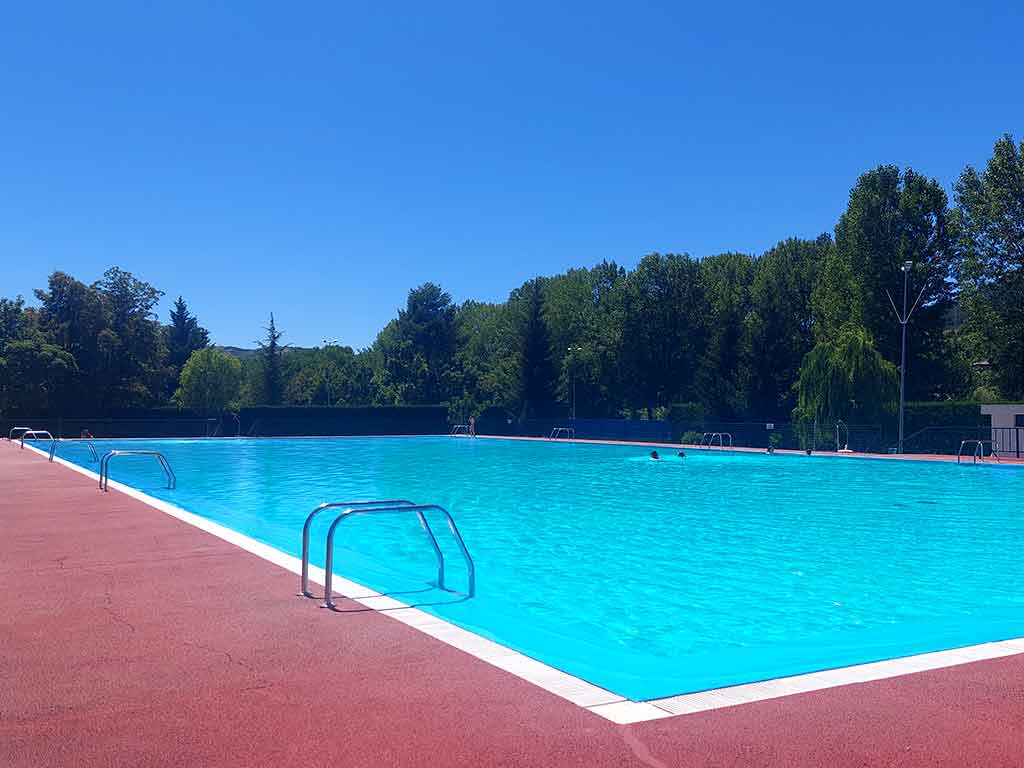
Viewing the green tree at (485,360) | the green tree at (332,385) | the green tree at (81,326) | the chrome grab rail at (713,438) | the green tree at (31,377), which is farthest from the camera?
the green tree at (332,385)

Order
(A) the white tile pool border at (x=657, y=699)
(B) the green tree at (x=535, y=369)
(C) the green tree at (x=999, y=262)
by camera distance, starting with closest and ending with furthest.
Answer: (A) the white tile pool border at (x=657, y=699)
(C) the green tree at (x=999, y=262)
(B) the green tree at (x=535, y=369)

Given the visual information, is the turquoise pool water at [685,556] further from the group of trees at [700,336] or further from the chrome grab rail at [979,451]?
the group of trees at [700,336]

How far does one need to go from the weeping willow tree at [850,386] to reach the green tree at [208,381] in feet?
138

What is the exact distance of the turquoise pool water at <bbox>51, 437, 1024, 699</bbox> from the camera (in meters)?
7.88

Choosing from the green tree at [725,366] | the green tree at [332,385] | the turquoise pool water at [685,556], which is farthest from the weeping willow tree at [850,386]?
the green tree at [332,385]

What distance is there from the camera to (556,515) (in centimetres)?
1703

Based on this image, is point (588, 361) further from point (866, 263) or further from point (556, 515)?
point (556, 515)

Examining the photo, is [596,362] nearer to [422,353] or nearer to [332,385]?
[422,353]

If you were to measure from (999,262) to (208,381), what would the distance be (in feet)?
169

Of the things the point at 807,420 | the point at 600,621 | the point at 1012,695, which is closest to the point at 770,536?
the point at 600,621

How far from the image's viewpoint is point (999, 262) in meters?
43.1

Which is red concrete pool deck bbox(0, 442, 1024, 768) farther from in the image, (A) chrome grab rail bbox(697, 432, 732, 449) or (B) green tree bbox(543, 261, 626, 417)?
(B) green tree bbox(543, 261, 626, 417)

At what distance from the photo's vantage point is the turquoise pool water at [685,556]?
25.9 ft

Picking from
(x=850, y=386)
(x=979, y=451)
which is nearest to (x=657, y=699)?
(x=979, y=451)
